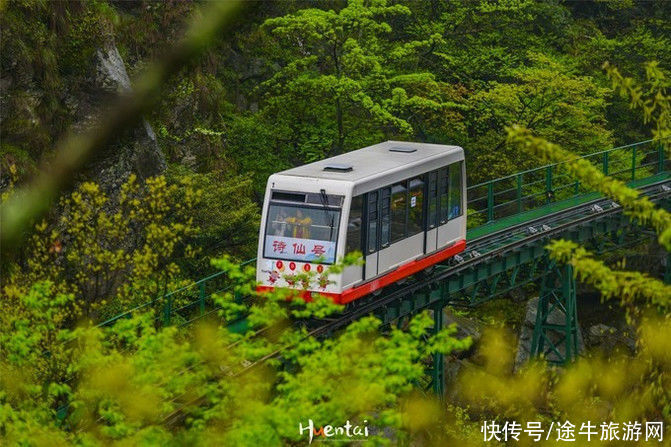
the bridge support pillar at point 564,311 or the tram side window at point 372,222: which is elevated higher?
the tram side window at point 372,222

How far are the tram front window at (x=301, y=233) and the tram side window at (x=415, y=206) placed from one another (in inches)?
108

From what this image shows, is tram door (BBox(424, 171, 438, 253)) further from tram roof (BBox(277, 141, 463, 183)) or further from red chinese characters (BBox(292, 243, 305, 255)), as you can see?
red chinese characters (BBox(292, 243, 305, 255))

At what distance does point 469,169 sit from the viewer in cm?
3566

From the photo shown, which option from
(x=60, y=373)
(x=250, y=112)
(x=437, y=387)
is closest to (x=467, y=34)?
(x=250, y=112)

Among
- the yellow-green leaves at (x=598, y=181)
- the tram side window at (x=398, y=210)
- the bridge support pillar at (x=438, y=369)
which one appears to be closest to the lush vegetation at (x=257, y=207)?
the yellow-green leaves at (x=598, y=181)

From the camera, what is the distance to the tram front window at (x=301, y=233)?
1858cm

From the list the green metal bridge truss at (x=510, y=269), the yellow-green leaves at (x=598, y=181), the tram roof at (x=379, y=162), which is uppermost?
the yellow-green leaves at (x=598, y=181)

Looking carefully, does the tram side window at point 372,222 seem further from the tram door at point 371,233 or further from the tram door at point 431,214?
the tram door at point 431,214

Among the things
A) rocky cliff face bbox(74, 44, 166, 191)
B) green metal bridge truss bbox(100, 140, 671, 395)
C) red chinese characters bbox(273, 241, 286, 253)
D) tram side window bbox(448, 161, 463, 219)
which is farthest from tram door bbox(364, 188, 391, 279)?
rocky cliff face bbox(74, 44, 166, 191)

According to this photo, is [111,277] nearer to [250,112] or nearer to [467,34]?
[250,112]

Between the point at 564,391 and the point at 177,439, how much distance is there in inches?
681

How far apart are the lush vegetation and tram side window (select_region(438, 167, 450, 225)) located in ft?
11.4

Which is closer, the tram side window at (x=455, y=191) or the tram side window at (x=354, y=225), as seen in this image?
the tram side window at (x=354, y=225)

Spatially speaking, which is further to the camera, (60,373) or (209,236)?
(209,236)
